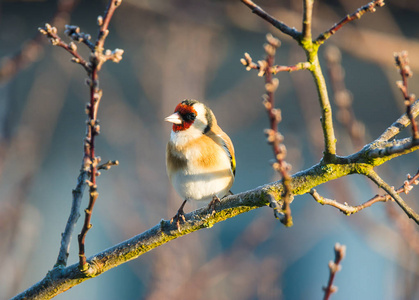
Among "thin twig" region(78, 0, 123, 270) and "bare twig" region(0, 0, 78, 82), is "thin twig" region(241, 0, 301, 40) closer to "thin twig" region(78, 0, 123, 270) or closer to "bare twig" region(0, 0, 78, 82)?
"thin twig" region(78, 0, 123, 270)

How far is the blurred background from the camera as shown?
3.68 m

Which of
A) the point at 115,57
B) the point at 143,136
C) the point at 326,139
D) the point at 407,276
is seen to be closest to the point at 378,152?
the point at 326,139

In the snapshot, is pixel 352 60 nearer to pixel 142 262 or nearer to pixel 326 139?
pixel 142 262

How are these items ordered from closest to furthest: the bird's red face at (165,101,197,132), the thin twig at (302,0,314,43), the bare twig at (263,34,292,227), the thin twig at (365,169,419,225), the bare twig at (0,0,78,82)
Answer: the bare twig at (263,34,292,227) < the thin twig at (302,0,314,43) < the thin twig at (365,169,419,225) < the bare twig at (0,0,78,82) < the bird's red face at (165,101,197,132)

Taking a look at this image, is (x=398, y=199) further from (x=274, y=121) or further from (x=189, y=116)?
(x=189, y=116)

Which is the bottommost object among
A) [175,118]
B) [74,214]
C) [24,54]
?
[74,214]

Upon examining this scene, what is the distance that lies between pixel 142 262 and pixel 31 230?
1497 mm

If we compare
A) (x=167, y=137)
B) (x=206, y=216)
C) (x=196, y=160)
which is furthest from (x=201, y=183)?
(x=167, y=137)

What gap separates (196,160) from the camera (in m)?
2.90

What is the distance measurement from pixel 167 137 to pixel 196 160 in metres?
2.23

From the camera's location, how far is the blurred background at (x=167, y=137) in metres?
3.68

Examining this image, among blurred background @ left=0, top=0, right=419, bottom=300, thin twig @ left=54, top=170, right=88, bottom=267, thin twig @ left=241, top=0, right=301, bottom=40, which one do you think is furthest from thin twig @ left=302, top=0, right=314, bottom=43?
blurred background @ left=0, top=0, right=419, bottom=300

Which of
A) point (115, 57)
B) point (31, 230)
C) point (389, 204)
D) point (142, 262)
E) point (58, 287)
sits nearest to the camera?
point (115, 57)

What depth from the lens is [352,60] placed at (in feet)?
25.0
